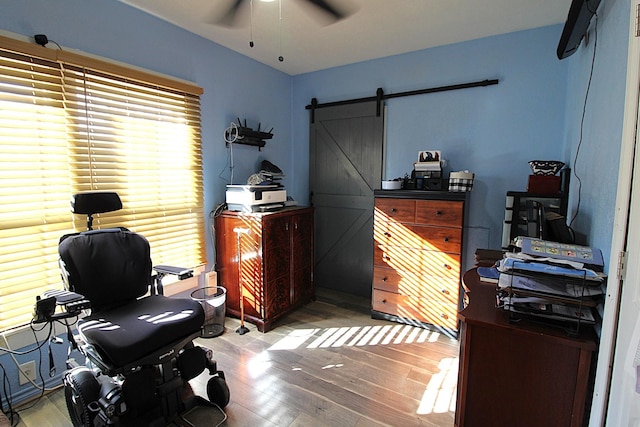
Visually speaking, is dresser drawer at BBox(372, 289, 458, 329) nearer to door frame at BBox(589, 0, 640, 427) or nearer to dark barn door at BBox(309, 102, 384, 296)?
dark barn door at BBox(309, 102, 384, 296)

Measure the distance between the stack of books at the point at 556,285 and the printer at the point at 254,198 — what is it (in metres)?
2.01

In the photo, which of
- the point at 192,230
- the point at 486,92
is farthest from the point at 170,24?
the point at 486,92

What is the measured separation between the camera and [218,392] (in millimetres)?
1850

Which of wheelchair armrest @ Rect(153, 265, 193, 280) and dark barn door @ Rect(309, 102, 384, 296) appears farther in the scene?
dark barn door @ Rect(309, 102, 384, 296)

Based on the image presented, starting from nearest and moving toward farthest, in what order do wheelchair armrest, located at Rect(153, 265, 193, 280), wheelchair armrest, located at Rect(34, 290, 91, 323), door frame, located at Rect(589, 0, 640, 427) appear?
door frame, located at Rect(589, 0, 640, 427)
wheelchair armrest, located at Rect(34, 290, 91, 323)
wheelchair armrest, located at Rect(153, 265, 193, 280)

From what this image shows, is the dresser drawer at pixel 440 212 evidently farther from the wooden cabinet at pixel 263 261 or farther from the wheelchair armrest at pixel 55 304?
the wheelchair armrest at pixel 55 304

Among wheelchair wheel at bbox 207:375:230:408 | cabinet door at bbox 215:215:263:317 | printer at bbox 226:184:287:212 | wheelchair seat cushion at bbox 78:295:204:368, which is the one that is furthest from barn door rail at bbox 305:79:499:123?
wheelchair wheel at bbox 207:375:230:408

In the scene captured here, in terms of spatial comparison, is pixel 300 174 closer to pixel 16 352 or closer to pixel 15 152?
pixel 15 152

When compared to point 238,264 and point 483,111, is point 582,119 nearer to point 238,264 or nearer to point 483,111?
point 483,111

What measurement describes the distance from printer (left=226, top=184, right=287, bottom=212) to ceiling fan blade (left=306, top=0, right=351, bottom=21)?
1459mm

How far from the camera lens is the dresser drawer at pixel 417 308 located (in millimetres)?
2686

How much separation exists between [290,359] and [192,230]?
1.39 meters

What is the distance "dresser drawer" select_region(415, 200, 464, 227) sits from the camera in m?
2.58

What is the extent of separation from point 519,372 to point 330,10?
235 cm
